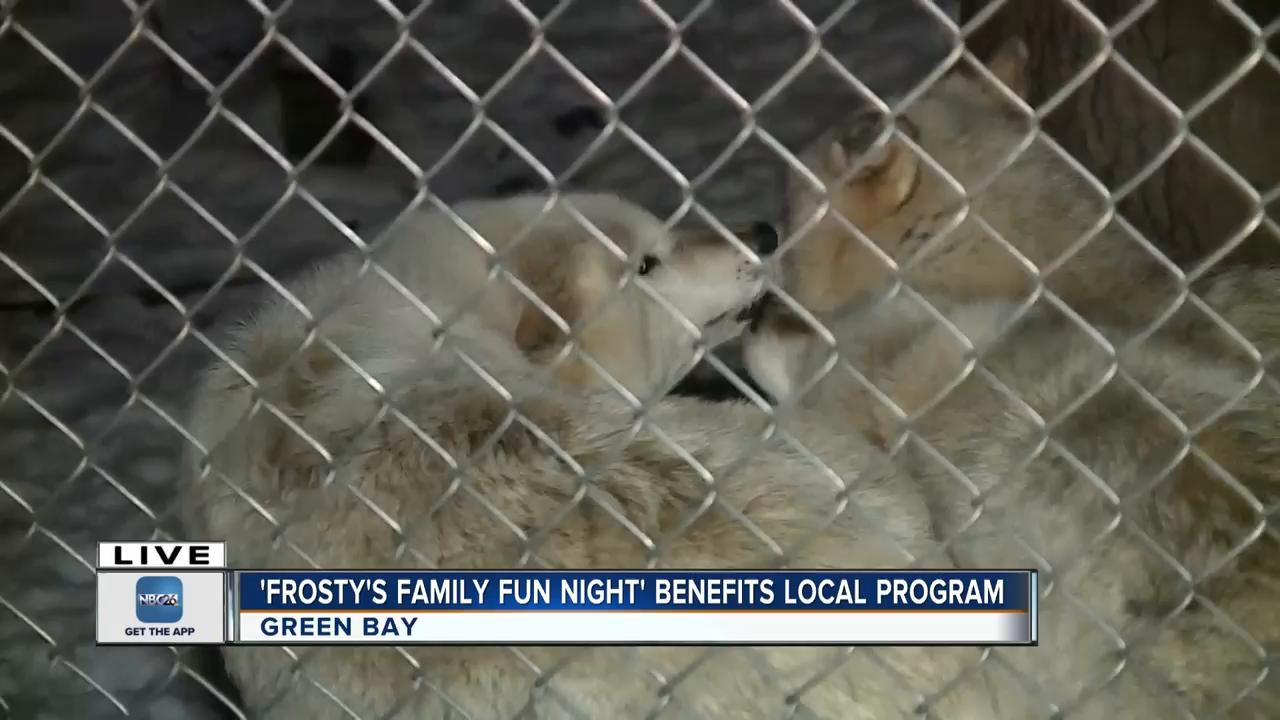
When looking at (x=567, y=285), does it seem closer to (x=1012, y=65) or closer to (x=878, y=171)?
(x=878, y=171)

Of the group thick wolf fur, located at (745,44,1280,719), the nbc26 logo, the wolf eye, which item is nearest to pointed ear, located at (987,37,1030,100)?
thick wolf fur, located at (745,44,1280,719)

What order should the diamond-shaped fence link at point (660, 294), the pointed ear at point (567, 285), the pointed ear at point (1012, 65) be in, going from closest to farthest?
the diamond-shaped fence link at point (660, 294), the pointed ear at point (567, 285), the pointed ear at point (1012, 65)

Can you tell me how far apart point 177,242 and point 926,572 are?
176 centimetres

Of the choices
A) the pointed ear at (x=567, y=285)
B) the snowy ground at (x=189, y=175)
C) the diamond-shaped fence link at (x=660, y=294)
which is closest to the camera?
the diamond-shaped fence link at (x=660, y=294)

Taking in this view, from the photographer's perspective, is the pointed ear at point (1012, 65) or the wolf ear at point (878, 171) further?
the pointed ear at point (1012, 65)

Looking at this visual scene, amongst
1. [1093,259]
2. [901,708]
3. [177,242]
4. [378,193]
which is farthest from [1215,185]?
[177,242]

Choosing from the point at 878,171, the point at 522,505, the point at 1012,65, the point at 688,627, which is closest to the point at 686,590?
the point at 688,627

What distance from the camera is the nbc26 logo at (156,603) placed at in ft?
4.47

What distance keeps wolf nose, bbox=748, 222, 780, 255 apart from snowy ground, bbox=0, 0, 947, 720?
9.8 inches

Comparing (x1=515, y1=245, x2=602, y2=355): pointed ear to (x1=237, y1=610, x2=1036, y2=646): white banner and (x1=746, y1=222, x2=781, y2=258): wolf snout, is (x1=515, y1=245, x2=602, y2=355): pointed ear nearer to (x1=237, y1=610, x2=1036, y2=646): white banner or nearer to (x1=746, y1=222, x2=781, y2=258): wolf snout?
(x1=746, y1=222, x2=781, y2=258): wolf snout

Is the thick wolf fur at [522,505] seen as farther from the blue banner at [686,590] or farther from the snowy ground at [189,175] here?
the snowy ground at [189,175]

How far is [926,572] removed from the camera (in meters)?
1.32

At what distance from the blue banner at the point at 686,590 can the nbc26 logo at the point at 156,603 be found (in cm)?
20

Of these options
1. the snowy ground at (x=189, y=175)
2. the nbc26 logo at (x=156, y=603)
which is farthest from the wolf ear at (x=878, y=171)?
the nbc26 logo at (x=156, y=603)
